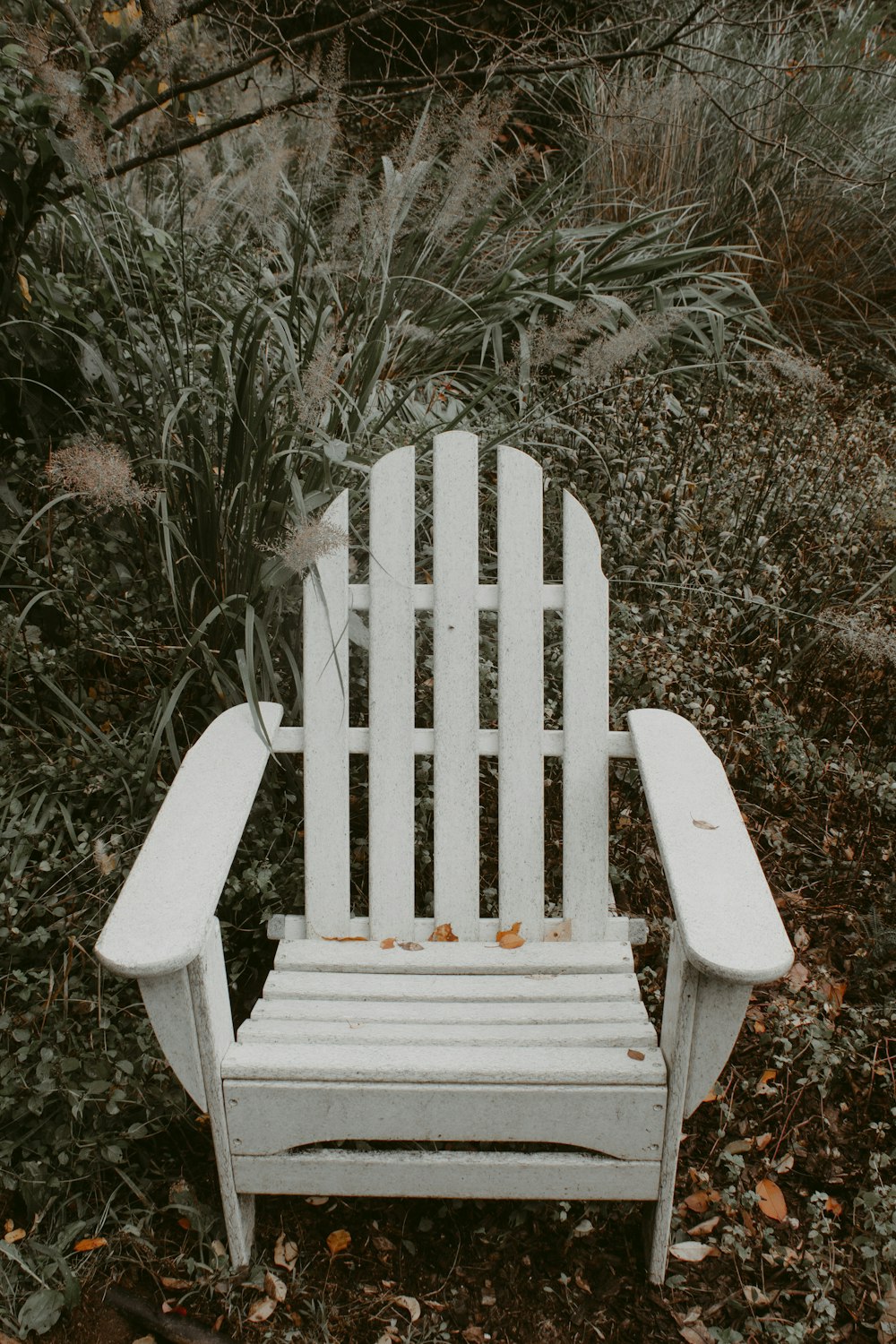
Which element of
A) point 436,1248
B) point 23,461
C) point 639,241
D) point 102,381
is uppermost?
point 639,241

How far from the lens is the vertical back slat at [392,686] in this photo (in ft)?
5.78

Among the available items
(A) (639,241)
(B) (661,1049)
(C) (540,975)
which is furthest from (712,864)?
(A) (639,241)

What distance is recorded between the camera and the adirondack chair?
127 cm

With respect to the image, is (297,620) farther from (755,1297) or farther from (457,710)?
(755,1297)

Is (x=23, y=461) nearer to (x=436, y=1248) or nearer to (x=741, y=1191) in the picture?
(x=436, y=1248)

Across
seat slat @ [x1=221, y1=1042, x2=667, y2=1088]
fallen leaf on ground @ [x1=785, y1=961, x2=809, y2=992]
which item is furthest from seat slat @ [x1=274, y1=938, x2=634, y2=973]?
fallen leaf on ground @ [x1=785, y1=961, x2=809, y2=992]

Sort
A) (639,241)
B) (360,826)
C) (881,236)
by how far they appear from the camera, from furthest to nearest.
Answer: (881,236) < (639,241) < (360,826)

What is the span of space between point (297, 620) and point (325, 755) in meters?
0.40

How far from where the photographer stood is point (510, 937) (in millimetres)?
1723

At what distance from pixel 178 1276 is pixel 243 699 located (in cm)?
103

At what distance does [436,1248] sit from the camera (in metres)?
1.62

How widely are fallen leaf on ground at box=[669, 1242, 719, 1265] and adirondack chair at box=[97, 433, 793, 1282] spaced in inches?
4.0

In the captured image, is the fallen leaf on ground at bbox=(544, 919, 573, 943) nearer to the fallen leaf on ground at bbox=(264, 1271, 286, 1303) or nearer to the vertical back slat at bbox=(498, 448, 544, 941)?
the vertical back slat at bbox=(498, 448, 544, 941)

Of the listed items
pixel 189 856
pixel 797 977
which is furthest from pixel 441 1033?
pixel 797 977
